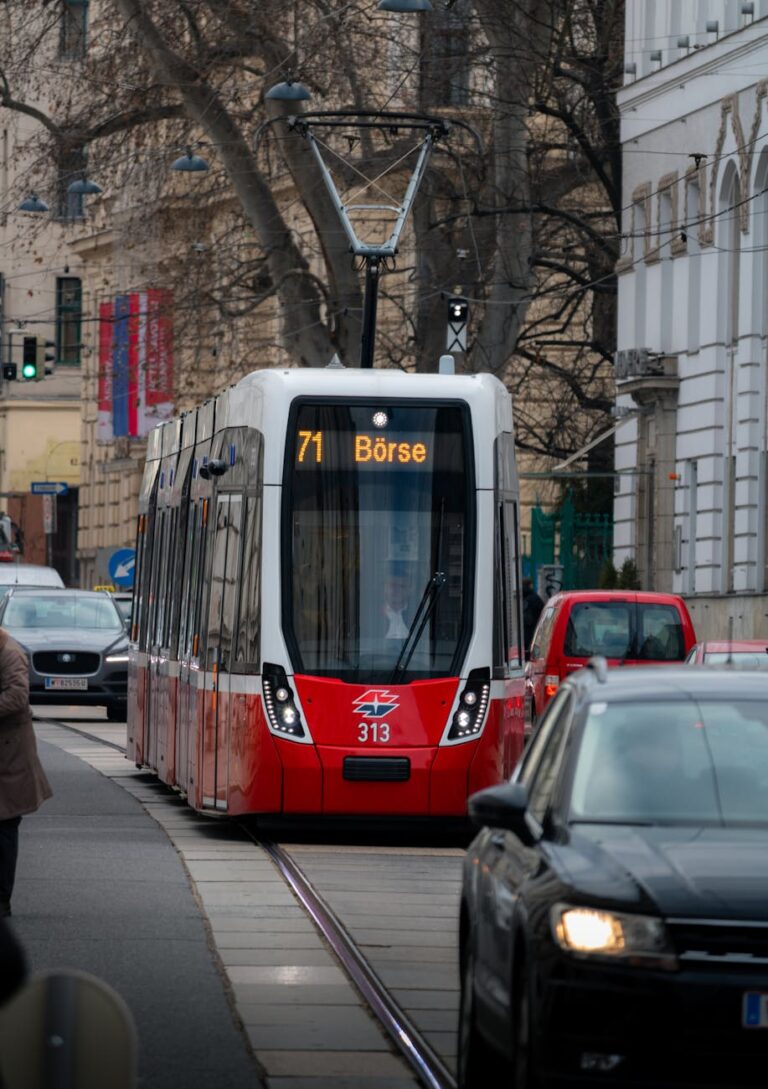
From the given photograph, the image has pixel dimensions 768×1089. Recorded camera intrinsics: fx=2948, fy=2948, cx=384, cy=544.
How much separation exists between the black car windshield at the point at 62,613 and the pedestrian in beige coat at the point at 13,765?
24.3 m

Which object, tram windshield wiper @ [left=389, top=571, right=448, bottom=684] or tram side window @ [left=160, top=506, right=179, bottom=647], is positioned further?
tram side window @ [left=160, top=506, right=179, bottom=647]

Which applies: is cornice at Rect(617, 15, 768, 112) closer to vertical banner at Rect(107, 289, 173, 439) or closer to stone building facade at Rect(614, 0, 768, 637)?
stone building facade at Rect(614, 0, 768, 637)

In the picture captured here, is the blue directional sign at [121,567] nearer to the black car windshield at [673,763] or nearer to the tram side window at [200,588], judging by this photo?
the tram side window at [200,588]

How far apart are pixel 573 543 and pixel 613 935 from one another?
45117mm

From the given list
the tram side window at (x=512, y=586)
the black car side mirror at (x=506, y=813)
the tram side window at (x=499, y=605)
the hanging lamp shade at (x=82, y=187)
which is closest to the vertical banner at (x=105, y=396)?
the hanging lamp shade at (x=82, y=187)

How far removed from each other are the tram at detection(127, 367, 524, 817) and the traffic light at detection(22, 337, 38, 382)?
29310 mm

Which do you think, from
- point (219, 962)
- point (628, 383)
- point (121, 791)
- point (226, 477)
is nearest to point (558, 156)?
point (628, 383)

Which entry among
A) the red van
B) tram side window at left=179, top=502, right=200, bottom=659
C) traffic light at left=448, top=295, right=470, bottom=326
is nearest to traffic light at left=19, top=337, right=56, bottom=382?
traffic light at left=448, top=295, right=470, bottom=326

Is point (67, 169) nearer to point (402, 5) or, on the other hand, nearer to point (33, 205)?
point (33, 205)

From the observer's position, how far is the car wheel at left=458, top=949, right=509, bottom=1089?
860cm

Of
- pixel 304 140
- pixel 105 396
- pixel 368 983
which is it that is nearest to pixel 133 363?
pixel 304 140

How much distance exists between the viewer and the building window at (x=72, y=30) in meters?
38.4

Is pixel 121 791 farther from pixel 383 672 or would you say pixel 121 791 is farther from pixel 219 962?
pixel 219 962

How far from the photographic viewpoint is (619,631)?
28.0 m
